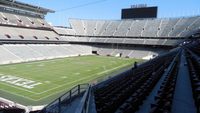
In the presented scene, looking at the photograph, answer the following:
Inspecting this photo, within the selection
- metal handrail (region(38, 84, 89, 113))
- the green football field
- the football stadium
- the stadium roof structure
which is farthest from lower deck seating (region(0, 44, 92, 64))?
metal handrail (region(38, 84, 89, 113))

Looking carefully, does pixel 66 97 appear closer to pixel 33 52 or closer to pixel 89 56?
pixel 33 52

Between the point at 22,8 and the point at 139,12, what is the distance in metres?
32.5

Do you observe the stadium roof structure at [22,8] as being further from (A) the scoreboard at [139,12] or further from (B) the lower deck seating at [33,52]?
(A) the scoreboard at [139,12]

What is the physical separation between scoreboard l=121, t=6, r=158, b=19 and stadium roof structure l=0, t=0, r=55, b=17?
2171 centimetres

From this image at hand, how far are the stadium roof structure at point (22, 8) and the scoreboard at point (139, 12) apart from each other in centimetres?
2171

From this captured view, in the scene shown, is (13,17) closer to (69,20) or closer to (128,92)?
(69,20)

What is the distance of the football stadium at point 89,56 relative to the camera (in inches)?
368

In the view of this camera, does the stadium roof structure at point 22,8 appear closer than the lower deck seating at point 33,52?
No

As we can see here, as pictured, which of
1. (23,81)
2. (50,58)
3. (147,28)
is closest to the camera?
(23,81)

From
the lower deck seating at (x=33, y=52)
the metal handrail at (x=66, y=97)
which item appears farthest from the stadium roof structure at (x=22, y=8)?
the metal handrail at (x=66, y=97)

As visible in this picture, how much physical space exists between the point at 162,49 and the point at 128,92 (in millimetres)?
55552

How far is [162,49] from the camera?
60.7 metres

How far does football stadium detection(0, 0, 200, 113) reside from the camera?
30.7 feet

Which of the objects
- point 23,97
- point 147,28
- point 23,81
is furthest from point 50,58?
point 147,28
